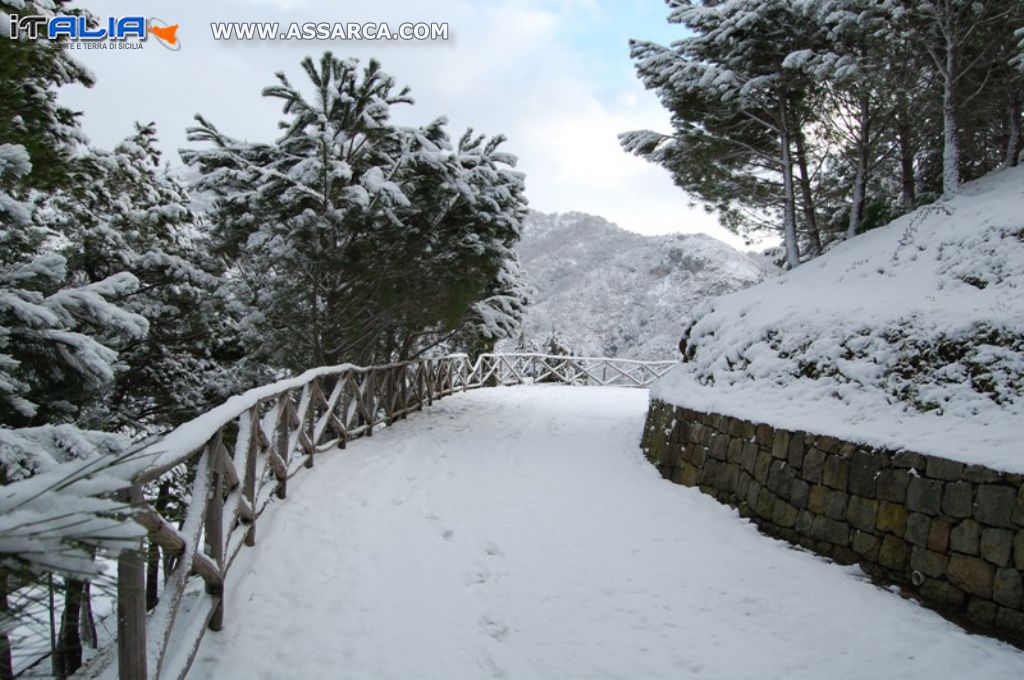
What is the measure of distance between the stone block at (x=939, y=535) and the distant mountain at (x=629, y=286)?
130 ft

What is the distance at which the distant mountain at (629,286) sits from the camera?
174 ft

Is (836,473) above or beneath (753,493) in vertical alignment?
above

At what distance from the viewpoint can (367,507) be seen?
197 inches

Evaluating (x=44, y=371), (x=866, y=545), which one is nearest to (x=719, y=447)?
(x=866, y=545)

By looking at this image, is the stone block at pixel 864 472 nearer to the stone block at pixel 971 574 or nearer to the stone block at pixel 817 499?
the stone block at pixel 817 499

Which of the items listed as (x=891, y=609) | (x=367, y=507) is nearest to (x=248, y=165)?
(x=367, y=507)

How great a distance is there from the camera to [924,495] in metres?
3.61

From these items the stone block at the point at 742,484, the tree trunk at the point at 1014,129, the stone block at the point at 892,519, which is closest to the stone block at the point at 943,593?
the stone block at the point at 892,519

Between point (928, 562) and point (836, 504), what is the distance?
2.36ft

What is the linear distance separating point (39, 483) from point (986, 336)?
5.31m

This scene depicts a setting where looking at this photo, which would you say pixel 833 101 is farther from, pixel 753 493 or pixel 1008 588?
pixel 1008 588

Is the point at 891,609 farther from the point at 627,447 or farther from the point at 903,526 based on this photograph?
the point at 627,447

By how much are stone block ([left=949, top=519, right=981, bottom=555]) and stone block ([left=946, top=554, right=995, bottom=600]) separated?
4 centimetres

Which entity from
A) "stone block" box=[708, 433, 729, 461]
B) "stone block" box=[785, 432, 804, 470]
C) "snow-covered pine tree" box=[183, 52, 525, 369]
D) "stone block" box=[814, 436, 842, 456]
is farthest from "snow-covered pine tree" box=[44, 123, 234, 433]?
"stone block" box=[814, 436, 842, 456]
